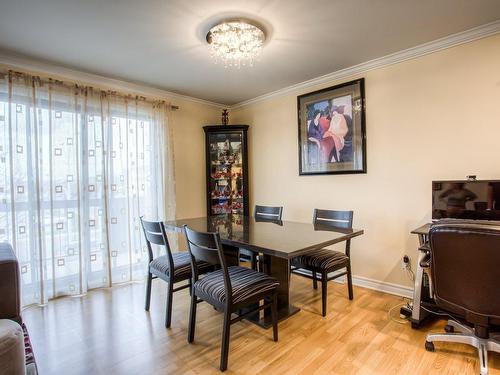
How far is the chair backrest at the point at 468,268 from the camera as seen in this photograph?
1456mm

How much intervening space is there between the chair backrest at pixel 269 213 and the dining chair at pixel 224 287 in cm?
109

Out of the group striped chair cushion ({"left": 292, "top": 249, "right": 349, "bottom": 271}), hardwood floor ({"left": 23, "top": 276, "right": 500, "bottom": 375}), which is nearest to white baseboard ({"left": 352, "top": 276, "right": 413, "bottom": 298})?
hardwood floor ({"left": 23, "top": 276, "right": 500, "bottom": 375})

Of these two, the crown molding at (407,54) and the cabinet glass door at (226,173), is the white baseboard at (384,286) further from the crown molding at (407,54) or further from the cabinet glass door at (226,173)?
the crown molding at (407,54)

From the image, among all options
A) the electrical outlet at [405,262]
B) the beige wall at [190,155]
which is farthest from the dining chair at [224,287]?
the beige wall at [190,155]

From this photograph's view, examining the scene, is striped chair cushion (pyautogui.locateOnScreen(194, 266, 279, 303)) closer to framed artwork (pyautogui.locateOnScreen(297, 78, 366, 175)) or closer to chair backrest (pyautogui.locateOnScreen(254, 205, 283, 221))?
chair backrest (pyautogui.locateOnScreen(254, 205, 283, 221))

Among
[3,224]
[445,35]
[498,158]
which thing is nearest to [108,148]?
[3,224]

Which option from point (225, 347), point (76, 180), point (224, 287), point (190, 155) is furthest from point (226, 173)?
point (225, 347)

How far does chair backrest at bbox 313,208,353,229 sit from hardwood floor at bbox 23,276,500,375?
73 cm

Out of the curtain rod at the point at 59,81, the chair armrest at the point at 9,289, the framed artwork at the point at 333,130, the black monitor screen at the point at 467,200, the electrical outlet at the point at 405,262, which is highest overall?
the curtain rod at the point at 59,81

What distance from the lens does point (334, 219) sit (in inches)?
107

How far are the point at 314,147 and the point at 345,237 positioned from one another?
1.67m

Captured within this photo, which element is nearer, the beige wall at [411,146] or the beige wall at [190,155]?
the beige wall at [411,146]

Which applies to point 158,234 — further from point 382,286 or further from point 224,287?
point 382,286

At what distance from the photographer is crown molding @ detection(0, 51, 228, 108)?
2.66m
